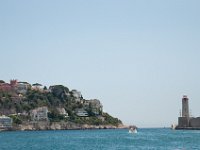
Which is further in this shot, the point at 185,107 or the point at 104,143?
the point at 185,107

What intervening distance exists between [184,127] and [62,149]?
111128mm

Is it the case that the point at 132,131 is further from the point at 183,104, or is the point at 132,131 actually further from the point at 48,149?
the point at 48,149

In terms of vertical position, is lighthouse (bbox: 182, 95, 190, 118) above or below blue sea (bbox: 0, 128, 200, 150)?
above

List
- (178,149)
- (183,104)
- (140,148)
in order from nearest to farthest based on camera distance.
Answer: (178,149)
(140,148)
(183,104)

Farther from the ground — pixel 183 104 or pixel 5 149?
pixel 183 104

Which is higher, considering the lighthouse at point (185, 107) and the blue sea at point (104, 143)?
the lighthouse at point (185, 107)

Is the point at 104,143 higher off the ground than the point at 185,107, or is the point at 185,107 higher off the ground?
the point at 185,107

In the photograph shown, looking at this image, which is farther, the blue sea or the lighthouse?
the lighthouse

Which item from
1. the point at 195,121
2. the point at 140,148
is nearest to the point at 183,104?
the point at 195,121

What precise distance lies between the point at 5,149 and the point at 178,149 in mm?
26885

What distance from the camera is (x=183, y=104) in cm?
17988

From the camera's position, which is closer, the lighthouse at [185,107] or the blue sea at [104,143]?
the blue sea at [104,143]

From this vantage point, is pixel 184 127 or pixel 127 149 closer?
pixel 127 149

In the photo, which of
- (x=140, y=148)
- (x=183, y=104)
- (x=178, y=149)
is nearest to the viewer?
(x=178, y=149)
